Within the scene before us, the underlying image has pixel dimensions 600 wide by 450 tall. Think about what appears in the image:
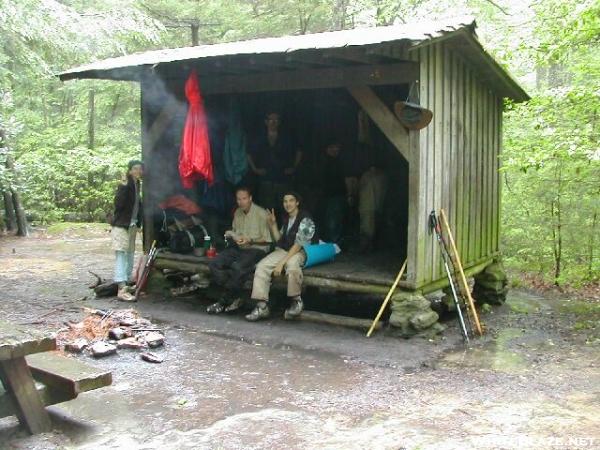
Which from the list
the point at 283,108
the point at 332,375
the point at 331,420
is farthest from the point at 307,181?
the point at 331,420

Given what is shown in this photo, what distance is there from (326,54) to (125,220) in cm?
370

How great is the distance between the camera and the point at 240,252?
7.68 metres

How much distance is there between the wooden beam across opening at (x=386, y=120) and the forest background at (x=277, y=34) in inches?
57.7

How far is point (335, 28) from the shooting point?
50.4ft

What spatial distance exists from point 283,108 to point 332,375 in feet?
17.3

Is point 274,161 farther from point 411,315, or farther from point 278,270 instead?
point 411,315

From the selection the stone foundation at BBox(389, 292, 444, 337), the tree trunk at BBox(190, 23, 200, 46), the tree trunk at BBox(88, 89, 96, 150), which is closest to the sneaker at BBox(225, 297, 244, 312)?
the stone foundation at BBox(389, 292, 444, 337)

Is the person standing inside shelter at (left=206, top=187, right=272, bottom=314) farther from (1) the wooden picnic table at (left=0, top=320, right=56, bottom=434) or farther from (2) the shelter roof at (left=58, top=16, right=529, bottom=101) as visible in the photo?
(1) the wooden picnic table at (left=0, top=320, right=56, bottom=434)

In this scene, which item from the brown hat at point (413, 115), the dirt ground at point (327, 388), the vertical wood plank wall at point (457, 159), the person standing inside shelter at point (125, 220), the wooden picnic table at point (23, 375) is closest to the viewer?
the wooden picnic table at point (23, 375)

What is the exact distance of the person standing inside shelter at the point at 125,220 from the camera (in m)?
8.34

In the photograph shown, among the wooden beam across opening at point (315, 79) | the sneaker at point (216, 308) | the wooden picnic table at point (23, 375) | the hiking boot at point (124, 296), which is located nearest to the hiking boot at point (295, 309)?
the sneaker at point (216, 308)

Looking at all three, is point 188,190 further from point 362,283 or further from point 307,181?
point 362,283

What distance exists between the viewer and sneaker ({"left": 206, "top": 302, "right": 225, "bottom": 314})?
25.1 feet

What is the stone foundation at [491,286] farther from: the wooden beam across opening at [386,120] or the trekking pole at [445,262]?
the wooden beam across opening at [386,120]
